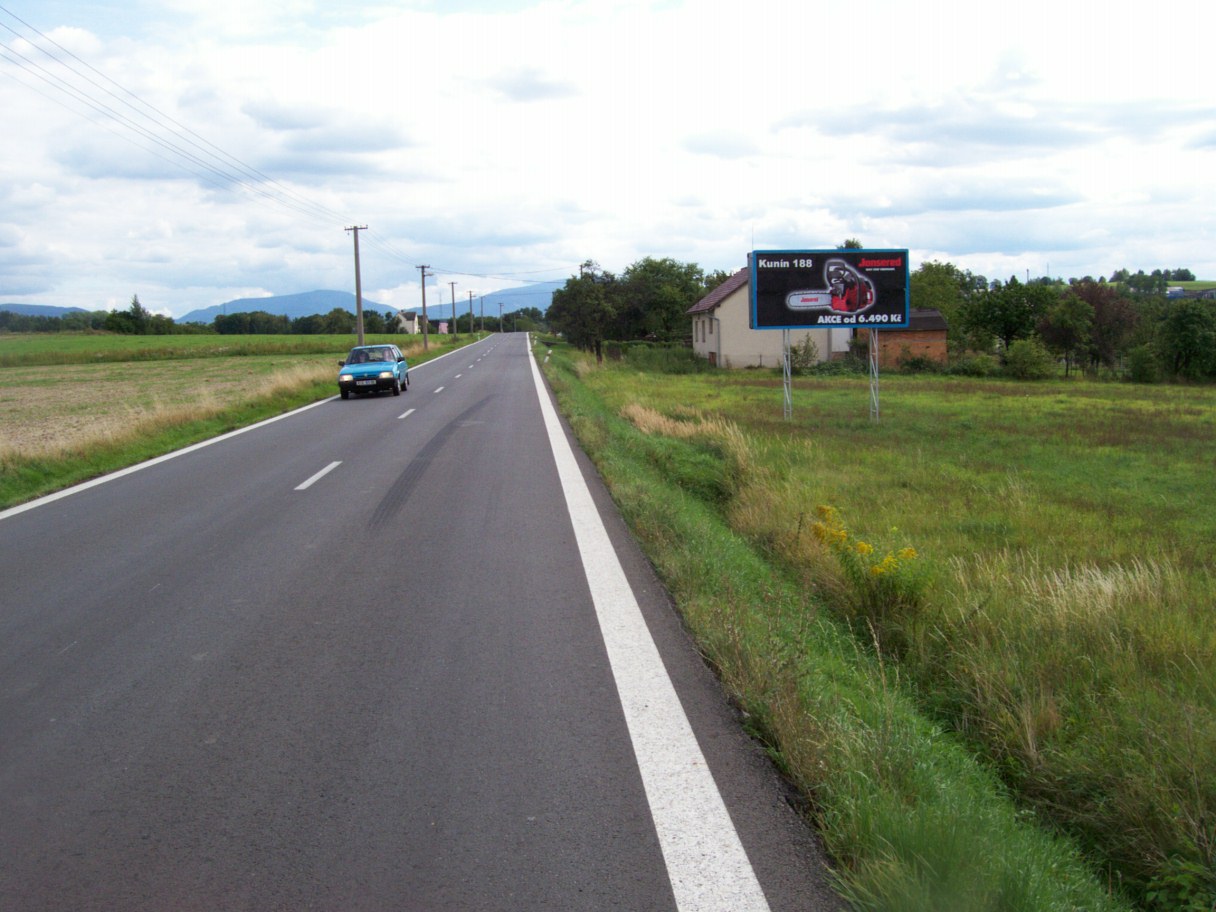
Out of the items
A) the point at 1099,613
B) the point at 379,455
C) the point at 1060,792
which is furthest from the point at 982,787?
the point at 379,455

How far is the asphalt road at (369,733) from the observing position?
10.8ft

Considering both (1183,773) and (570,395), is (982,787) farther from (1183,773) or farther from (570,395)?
(570,395)

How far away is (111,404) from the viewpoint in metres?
30.8

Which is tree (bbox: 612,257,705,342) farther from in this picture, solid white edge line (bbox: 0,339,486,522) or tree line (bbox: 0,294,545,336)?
solid white edge line (bbox: 0,339,486,522)

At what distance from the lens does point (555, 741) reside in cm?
432

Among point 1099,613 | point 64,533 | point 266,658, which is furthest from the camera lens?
point 64,533

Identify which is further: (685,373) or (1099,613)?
(685,373)

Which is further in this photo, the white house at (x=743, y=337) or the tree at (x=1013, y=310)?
the tree at (x=1013, y=310)

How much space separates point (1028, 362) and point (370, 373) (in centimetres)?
3595

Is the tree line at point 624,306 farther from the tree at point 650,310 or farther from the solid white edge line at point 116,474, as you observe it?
the solid white edge line at point 116,474

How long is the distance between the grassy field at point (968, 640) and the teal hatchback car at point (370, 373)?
575 inches

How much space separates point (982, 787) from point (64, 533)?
8.59 meters

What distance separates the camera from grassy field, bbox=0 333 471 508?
1382 cm

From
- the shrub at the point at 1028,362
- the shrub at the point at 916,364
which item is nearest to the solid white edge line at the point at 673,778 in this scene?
the shrub at the point at 916,364
